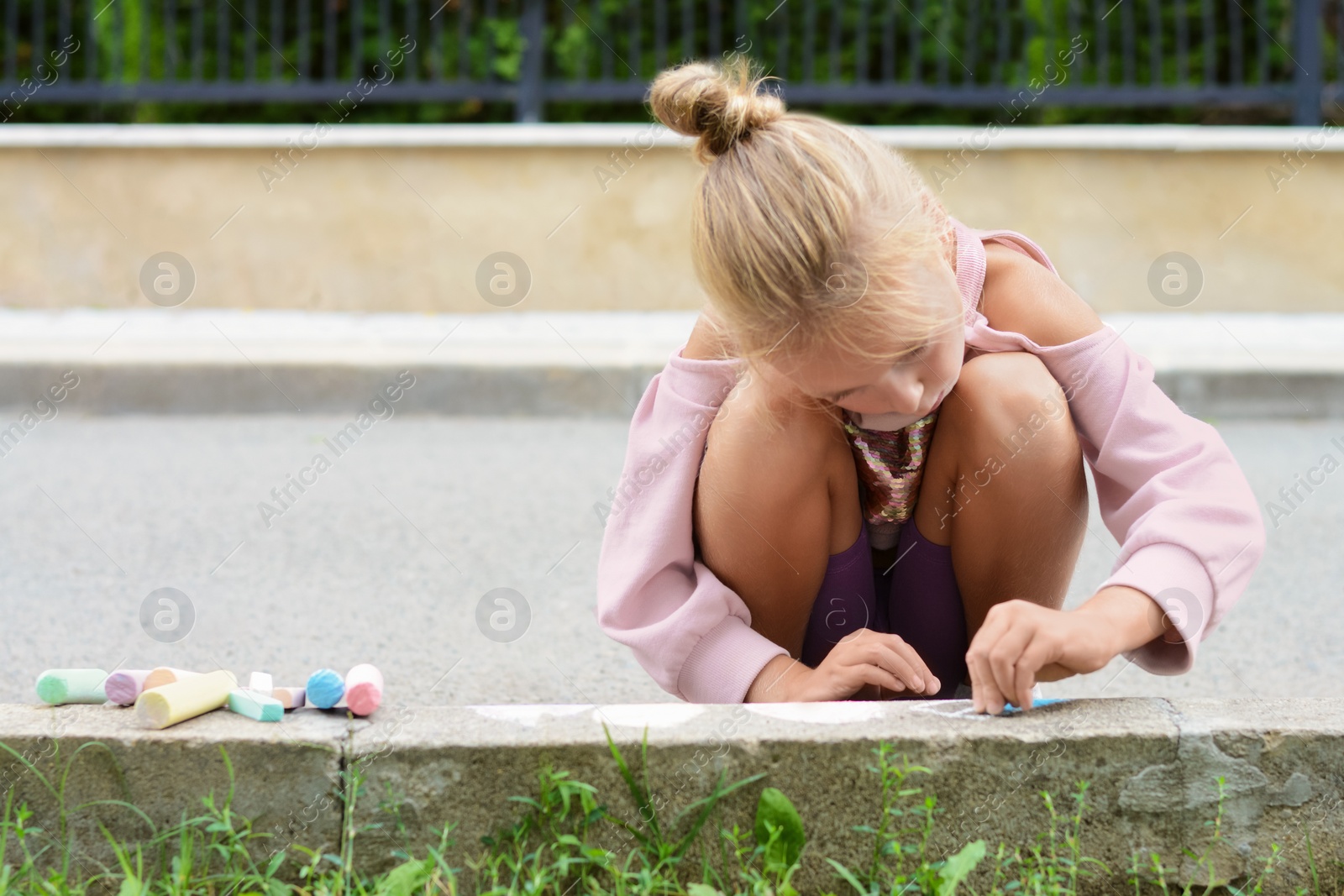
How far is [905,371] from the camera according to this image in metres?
1.45

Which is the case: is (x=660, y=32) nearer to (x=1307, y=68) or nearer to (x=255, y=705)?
(x=1307, y=68)

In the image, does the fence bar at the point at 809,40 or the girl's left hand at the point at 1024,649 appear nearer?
the girl's left hand at the point at 1024,649

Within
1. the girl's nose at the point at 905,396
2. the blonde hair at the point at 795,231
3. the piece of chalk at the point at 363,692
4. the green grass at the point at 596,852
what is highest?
the blonde hair at the point at 795,231

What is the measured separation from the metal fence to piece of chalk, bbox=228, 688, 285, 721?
17.0 ft

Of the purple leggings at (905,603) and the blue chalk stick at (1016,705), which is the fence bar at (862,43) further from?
the blue chalk stick at (1016,705)

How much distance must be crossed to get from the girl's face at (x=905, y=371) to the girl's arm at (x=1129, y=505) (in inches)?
5.4

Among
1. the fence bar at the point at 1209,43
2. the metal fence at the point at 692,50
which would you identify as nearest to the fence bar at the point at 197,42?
the metal fence at the point at 692,50

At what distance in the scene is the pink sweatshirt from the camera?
150cm

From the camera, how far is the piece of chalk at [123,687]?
57.6 inches

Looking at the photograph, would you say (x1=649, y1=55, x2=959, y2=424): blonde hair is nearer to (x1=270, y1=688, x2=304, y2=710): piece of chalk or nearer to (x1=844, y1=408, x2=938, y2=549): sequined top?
(x1=844, y1=408, x2=938, y2=549): sequined top

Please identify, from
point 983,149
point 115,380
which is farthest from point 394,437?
point 983,149

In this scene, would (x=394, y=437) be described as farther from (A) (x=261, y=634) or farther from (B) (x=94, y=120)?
(B) (x=94, y=120)

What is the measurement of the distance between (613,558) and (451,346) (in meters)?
3.83

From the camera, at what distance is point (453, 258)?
6109mm
